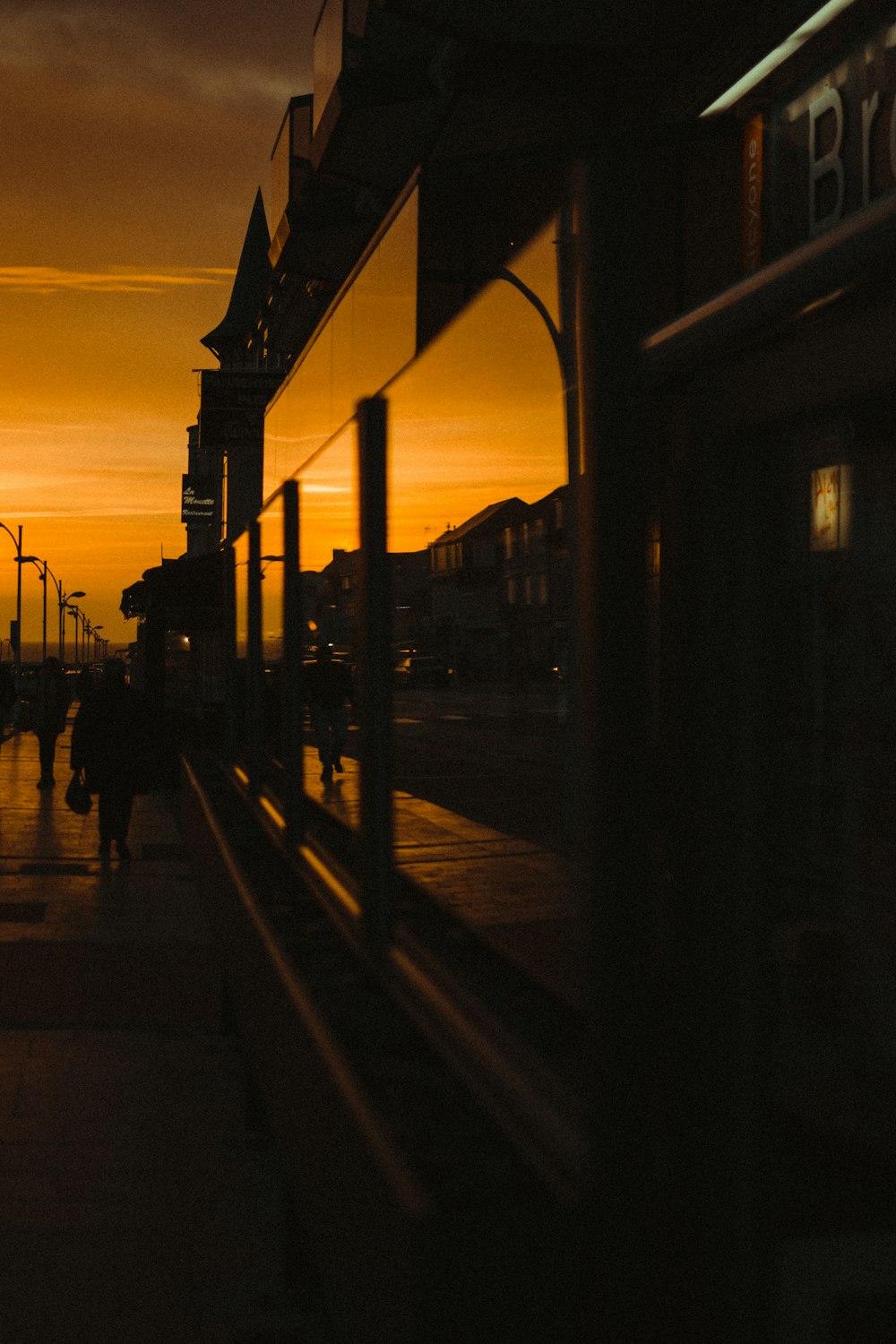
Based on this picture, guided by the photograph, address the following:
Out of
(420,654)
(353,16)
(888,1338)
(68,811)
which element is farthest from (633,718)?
(68,811)

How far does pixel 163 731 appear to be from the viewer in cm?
2042

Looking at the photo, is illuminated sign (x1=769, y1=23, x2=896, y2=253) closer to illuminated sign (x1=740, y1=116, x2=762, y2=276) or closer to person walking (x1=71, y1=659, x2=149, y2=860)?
illuminated sign (x1=740, y1=116, x2=762, y2=276)

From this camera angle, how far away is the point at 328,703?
14.7ft

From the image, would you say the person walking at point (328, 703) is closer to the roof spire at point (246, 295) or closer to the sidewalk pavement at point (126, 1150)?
the sidewalk pavement at point (126, 1150)

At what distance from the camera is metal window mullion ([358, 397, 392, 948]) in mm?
3514

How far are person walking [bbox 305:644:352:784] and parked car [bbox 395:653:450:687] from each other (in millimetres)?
543

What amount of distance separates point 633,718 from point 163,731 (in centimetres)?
1893

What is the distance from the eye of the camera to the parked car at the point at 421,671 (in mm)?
3014

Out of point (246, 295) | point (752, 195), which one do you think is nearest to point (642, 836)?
point (752, 195)

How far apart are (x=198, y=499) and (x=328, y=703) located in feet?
351

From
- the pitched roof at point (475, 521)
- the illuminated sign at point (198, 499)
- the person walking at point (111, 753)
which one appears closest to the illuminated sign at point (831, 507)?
the pitched roof at point (475, 521)

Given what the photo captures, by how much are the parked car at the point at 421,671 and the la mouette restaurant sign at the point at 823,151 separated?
7.59 metres

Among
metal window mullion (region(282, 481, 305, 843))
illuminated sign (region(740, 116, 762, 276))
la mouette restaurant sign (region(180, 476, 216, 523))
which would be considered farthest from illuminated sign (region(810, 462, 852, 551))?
la mouette restaurant sign (region(180, 476, 216, 523))

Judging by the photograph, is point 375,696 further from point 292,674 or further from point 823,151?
point 823,151
